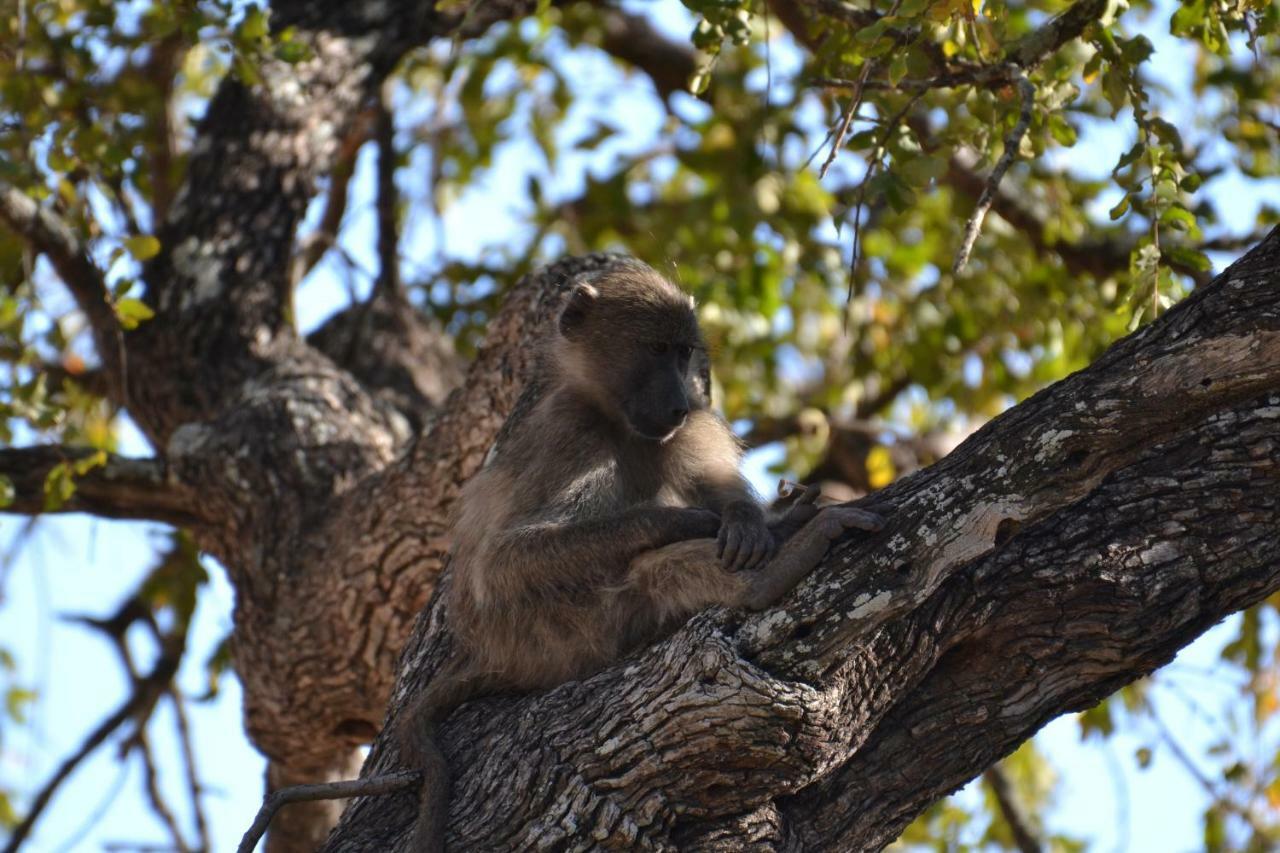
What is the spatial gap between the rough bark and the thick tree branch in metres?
2.96

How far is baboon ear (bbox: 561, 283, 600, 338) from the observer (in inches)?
205

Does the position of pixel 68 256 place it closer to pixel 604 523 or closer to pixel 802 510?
pixel 604 523

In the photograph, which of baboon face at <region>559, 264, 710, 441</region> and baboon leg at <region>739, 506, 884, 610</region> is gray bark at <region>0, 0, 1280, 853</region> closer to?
baboon leg at <region>739, 506, 884, 610</region>

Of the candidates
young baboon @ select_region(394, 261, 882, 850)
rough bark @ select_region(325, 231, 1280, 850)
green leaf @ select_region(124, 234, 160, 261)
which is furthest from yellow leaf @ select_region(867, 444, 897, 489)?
rough bark @ select_region(325, 231, 1280, 850)

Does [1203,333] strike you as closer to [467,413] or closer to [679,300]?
[679,300]

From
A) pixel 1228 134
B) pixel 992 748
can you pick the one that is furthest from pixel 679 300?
pixel 1228 134

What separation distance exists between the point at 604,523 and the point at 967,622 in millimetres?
1227

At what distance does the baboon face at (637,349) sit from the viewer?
482 cm

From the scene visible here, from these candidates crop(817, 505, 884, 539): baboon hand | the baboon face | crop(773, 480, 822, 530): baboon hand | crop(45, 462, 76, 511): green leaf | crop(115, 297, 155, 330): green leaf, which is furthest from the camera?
crop(115, 297, 155, 330): green leaf

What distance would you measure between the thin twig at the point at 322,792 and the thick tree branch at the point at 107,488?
7.87 feet

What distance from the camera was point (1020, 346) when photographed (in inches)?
305

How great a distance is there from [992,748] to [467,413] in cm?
→ 286

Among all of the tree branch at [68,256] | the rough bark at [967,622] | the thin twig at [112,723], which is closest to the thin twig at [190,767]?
the thin twig at [112,723]

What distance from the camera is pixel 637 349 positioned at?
16.5ft
